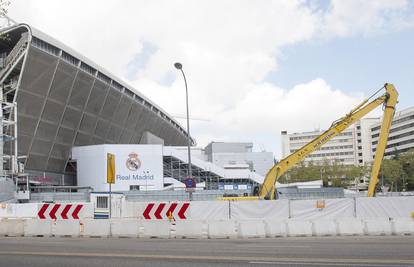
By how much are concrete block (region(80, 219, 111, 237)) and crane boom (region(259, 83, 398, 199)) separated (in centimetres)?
1353

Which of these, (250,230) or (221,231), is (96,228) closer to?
(221,231)

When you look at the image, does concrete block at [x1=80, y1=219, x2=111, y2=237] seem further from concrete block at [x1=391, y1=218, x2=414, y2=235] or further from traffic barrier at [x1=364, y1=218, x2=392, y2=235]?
concrete block at [x1=391, y1=218, x2=414, y2=235]

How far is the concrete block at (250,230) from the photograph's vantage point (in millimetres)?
21609

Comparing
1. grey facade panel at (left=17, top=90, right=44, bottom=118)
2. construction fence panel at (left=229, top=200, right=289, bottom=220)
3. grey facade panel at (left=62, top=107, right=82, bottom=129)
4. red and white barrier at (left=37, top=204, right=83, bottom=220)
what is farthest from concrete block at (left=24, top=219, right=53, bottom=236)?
grey facade panel at (left=62, top=107, right=82, bottom=129)

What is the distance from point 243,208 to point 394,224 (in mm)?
9217

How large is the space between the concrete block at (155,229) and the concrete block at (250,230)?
2.95 meters

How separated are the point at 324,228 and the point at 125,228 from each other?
8.51 m

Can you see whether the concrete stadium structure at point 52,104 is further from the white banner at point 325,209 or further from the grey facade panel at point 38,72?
the white banner at point 325,209

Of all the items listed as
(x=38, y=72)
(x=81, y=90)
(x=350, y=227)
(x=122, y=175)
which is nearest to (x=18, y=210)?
(x=350, y=227)

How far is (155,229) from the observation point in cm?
2198

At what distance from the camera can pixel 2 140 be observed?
57000 millimetres

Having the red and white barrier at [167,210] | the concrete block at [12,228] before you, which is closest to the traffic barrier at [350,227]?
the red and white barrier at [167,210]

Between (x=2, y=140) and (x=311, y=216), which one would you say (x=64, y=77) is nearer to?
(x=2, y=140)

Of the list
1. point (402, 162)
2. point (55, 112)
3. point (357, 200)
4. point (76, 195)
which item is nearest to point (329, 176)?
point (402, 162)
